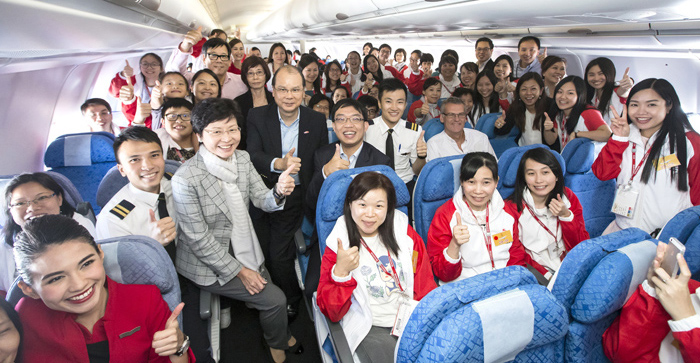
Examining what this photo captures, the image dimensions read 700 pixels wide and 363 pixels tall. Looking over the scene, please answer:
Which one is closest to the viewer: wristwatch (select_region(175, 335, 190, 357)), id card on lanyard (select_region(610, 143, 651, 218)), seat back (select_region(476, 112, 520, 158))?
wristwatch (select_region(175, 335, 190, 357))

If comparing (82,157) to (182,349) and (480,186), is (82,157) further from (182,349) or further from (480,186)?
(480,186)

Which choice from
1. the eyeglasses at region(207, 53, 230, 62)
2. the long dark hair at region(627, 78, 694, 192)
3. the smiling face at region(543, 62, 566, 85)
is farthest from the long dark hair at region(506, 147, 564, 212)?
the eyeglasses at region(207, 53, 230, 62)

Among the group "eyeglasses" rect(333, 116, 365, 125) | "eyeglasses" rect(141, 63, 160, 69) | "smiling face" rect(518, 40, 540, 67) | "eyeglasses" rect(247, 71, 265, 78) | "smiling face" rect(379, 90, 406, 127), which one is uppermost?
"smiling face" rect(518, 40, 540, 67)

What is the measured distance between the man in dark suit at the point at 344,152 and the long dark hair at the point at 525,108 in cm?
182

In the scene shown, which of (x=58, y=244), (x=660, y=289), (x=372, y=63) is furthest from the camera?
(x=372, y=63)

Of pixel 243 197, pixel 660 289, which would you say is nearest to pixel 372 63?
pixel 243 197

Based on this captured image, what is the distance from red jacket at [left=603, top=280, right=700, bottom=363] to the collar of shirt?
2151 mm

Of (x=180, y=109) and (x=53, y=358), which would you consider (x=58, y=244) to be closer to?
(x=53, y=358)

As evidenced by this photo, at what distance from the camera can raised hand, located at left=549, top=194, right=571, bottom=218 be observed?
2.22 metres

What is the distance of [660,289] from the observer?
1276 millimetres

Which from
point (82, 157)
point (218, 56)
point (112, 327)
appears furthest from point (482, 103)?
point (112, 327)

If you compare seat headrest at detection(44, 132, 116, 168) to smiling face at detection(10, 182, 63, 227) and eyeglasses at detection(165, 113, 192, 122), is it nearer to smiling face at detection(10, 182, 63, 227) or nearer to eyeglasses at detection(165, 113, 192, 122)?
eyeglasses at detection(165, 113, 192, 122)

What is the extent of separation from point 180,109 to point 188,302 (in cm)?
143

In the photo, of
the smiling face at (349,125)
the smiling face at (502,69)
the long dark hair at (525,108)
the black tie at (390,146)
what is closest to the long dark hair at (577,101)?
the long dark hair at (525,108)
